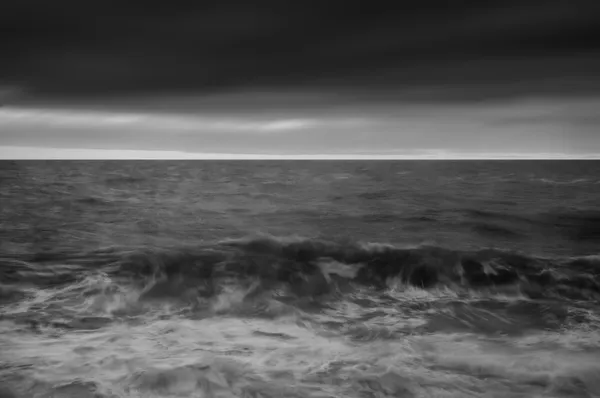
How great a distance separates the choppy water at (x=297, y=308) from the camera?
128 inches

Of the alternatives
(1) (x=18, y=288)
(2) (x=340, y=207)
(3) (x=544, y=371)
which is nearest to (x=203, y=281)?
(1) (x=18, y=288)

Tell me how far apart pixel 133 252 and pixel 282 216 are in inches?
238

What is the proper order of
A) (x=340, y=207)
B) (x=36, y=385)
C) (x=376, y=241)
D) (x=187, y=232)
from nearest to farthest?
(x=36, y=385), (x=376, y=241), (x=187, y=232), (x=340, y=207)

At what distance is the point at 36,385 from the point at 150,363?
0.81 meters

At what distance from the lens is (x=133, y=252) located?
8164 millimetres

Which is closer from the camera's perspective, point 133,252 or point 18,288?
point 18,288

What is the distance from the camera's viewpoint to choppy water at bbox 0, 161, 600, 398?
3.25 metres

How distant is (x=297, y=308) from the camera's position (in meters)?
5.45

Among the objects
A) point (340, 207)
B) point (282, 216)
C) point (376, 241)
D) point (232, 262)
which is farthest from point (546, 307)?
point (340, 207)

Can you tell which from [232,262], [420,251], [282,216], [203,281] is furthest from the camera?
[282,216]

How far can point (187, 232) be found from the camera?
10.6 meters

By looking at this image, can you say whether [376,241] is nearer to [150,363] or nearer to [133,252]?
[133,252]

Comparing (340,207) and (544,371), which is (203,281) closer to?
(544,371)

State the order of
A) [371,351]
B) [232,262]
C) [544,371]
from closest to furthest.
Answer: [544,371] → [371,351] → [232,262]
